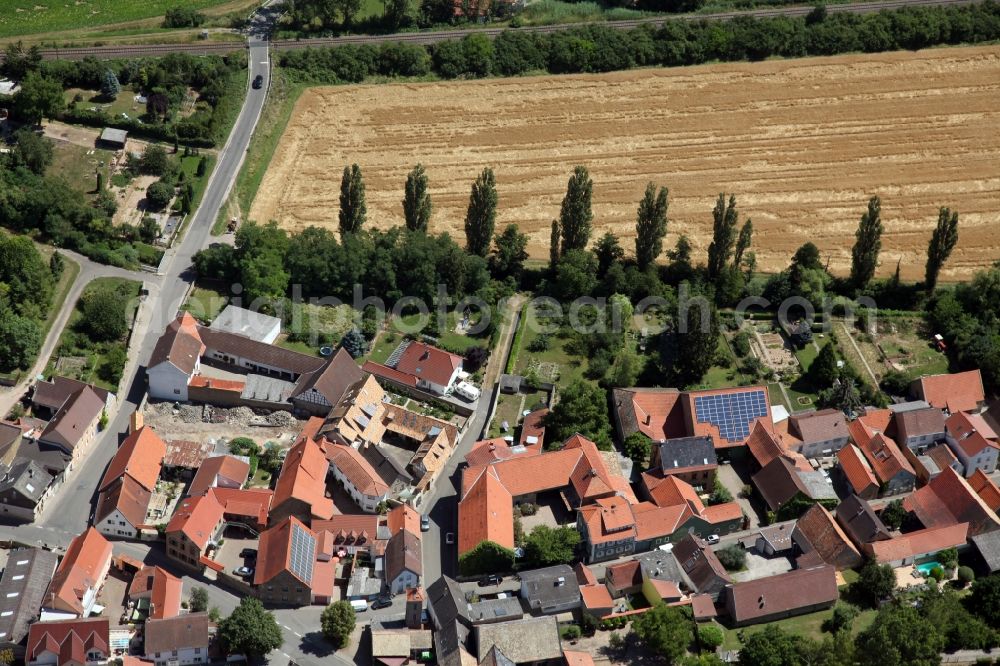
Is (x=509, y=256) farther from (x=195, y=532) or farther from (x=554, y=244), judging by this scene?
(x=195, y=532)

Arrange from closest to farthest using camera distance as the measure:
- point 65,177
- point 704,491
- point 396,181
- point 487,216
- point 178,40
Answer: point 704,491
point 487,216
point 65,177
point 396,181
point 178,40

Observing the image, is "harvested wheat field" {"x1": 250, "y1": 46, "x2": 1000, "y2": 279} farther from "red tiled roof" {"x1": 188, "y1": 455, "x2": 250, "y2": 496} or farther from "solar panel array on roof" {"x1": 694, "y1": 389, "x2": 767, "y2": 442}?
"red tiled roof" {"x1": 188, "y1": 455, "x2": 250, "y2": 496}

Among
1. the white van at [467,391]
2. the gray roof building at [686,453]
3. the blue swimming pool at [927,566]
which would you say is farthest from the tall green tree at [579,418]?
the blue swimming pool at [927,566]

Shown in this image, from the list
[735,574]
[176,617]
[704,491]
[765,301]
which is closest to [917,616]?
[735,574]

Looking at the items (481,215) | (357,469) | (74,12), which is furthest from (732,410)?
(74,12)

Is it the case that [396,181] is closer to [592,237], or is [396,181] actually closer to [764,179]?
[592,237]

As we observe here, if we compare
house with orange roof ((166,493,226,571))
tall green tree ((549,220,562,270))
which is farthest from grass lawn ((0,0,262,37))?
house with orange roof ((166,493,226,571))

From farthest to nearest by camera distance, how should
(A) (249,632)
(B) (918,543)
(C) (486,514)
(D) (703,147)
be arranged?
1. (D) (703,147)
2. (B) (918,543)
3. (C) (486,514)
4. (A) (249,632)
